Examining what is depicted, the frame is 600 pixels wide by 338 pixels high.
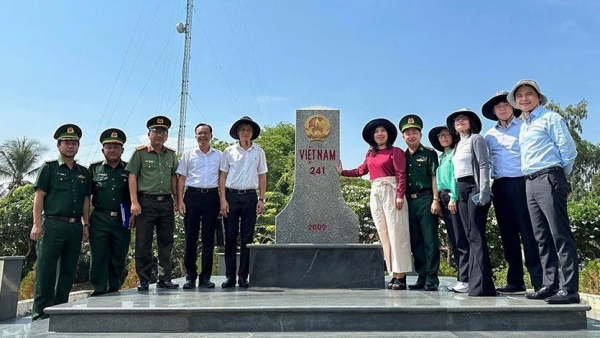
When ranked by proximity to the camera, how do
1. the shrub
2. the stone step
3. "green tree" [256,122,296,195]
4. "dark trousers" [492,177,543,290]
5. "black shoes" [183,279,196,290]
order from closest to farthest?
the stone step → "dark trousers" [492,177,543,290] → "black shoes" [183,279,196,290] → the shrub → "green tree" [256,122,296,195]

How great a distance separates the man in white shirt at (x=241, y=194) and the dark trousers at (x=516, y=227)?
2.72 m

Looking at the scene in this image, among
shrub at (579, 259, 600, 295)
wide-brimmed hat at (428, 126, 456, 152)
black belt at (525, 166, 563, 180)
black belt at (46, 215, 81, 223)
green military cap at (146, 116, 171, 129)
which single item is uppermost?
green military cap at (146, 116, 171, 129)

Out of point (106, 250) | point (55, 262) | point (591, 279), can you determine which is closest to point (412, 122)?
point (106, 250)

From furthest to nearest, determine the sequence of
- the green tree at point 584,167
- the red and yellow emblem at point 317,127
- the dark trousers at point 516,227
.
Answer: the green tree at point 584,167, the red and yellow emblem at point 317,127, the dark trousers at point 516,227

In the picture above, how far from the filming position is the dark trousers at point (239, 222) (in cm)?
563

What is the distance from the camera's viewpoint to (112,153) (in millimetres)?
5801

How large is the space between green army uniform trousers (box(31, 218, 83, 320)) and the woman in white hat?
4462 millimetres

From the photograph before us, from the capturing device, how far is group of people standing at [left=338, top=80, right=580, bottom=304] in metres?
4.19

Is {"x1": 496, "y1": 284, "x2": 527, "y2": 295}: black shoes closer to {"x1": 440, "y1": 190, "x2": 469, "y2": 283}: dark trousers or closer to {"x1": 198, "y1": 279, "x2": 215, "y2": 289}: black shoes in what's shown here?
{"x1": 440, "y1": 190, "x2": 469, "y2": 283}: dark trousers

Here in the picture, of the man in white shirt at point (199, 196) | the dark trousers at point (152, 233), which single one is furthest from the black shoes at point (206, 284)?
the dark trousers at point (152, 233)

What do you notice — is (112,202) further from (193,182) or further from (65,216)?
(193,182)

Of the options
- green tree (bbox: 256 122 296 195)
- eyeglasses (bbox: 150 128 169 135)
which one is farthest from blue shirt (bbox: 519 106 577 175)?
green tree (bbox: 256 122 296 195)

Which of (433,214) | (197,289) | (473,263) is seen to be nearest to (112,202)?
(197,289)

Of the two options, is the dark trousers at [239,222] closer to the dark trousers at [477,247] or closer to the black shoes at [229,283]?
the black shoes at [229,283]
